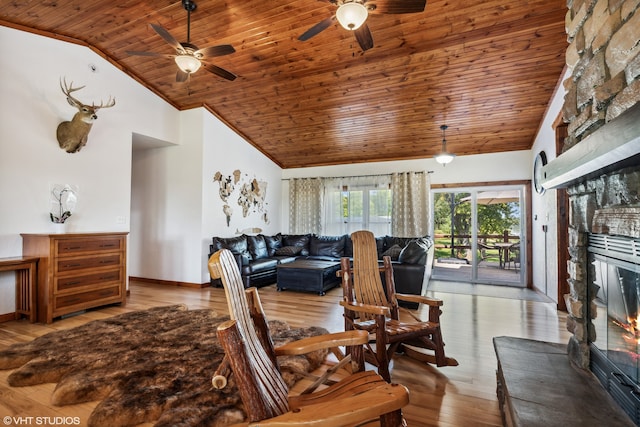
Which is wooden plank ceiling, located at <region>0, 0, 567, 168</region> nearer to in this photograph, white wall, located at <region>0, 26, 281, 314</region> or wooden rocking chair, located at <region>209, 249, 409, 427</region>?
white wall, located at <region>0, 26, 281, 314</region>

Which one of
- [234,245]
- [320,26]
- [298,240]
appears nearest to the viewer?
[320,26]

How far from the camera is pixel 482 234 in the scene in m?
6.09

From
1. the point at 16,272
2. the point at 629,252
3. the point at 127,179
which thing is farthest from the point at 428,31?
the point at 16,272

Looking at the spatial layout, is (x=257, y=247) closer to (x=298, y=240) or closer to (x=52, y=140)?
(x=298, y=240)

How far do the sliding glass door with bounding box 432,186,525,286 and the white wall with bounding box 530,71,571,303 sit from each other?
1.23 ft

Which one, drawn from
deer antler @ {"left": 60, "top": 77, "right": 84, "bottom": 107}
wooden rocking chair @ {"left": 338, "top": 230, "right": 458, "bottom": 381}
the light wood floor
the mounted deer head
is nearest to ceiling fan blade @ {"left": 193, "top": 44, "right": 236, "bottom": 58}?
the mounted deer head

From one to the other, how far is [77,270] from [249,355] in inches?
147

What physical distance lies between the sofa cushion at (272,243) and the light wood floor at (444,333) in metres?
1.38

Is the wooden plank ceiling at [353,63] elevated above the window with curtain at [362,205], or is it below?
above

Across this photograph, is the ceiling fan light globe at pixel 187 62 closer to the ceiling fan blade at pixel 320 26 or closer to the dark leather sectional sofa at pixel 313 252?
the ceiling fan blade at pixel 320 26

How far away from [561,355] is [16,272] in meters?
5.29

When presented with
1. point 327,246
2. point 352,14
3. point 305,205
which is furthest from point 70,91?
point 327,246

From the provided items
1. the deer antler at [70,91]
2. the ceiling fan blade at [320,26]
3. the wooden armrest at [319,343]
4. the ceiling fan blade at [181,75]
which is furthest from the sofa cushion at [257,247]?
the wooden armrest at [319,343]

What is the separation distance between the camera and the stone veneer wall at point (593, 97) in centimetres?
120
